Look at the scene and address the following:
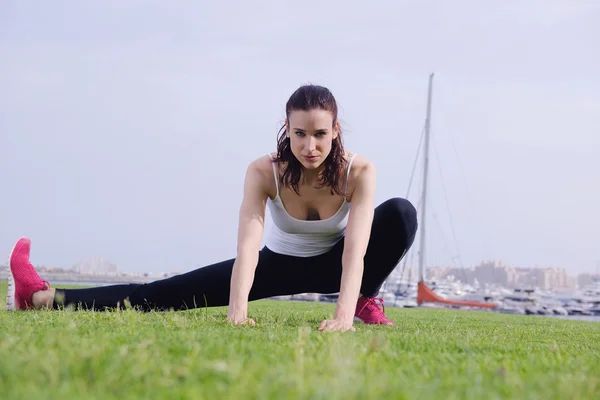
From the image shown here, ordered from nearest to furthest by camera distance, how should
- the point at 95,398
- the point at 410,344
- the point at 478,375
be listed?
the point at 95,398, the point at 478,375, the point at 410,344

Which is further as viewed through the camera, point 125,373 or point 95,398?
point 125,373

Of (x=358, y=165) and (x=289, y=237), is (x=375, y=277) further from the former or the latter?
(x=358, y=165)

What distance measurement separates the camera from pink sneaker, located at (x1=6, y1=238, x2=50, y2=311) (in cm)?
559

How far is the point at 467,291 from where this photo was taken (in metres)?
77.4

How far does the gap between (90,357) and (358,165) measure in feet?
10.8

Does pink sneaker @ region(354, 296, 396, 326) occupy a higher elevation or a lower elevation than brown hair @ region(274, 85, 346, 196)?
lower

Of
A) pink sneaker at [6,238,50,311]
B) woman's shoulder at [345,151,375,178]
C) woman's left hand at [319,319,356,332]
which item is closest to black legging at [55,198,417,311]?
pink sneaker at [6,238,50,311]

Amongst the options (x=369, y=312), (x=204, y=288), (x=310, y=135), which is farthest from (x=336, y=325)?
(x=204, y=288)

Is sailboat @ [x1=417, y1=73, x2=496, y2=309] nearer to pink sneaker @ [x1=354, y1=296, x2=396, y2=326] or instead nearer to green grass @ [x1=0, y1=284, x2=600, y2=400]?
pink sneaker @ [x1=354, y1=296, x2=396, y2=326]

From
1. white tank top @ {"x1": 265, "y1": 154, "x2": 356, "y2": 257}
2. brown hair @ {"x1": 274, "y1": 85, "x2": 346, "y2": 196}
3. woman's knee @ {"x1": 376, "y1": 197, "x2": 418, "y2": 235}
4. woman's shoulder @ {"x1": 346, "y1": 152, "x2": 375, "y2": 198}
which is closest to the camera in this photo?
brown hair @ {"x1": 274, "y1": 85, "x2": 346, "y2": 196}

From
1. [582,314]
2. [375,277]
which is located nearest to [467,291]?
[582,314]

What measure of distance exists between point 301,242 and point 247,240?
962 mm

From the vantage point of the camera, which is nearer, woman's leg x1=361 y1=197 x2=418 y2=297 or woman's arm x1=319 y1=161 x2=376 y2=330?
woman's arm x1=319 y1=161 x2=376 y2=330

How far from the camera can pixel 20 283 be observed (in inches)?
220
